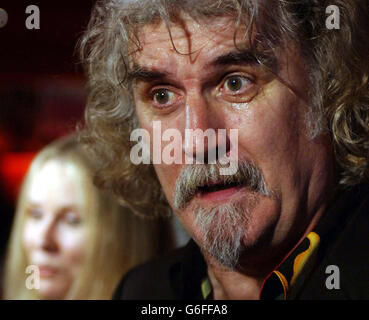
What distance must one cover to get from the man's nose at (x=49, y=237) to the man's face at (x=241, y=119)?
86cm

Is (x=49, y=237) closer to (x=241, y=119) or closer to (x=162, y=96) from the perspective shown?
(x=162, y=96)

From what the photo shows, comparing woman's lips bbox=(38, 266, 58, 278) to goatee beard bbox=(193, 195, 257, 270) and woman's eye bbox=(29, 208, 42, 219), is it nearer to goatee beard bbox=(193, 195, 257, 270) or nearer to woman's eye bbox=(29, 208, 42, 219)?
woman's eye bbox=(29, 208, 42, 219)

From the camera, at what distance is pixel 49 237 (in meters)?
1.96

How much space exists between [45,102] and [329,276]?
2.08m

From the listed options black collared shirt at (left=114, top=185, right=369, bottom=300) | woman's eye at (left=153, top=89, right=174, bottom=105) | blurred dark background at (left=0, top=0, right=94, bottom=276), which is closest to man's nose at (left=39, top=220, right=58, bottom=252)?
blurred dark background at (left=0, top=0, right=94, bottom=276)

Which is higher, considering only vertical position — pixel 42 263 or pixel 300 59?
pixel 300 59

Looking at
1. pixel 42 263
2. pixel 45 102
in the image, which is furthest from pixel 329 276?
pixel 45 102

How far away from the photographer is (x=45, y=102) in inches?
114

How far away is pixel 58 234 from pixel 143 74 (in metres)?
0.91

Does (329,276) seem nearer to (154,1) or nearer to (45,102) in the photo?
(154,1)

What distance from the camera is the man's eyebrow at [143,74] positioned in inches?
49.7

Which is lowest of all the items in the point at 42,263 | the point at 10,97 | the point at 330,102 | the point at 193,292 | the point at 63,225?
the point at 193,292

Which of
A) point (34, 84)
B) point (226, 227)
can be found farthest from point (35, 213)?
point (226, 227)

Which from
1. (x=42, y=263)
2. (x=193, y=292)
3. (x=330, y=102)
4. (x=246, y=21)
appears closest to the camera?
(x=246, y=21)
